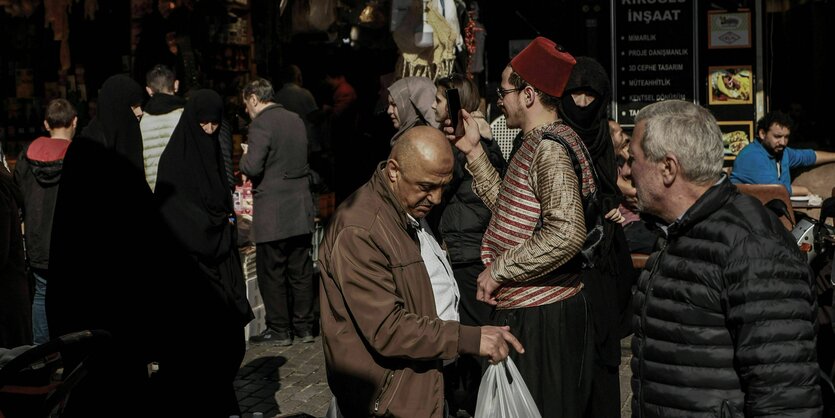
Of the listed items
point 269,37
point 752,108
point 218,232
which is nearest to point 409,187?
point 218,232

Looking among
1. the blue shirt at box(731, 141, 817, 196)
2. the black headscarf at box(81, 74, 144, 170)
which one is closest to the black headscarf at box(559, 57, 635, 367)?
the black headscarf at box(81, 74, 144, 170)

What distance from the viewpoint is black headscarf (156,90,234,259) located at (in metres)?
6.54

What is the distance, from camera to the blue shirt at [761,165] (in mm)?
10820

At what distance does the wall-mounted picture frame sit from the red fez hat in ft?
25.8

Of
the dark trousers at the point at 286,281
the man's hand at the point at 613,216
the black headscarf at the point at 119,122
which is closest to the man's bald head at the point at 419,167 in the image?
the man's hand at the point at 613,216

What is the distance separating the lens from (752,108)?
11984 millimetres

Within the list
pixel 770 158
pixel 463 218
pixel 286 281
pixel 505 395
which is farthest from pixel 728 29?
pixel 505 395

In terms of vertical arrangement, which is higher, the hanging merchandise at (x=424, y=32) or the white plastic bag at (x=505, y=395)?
the hanging merchandise at (x=424, y=32)

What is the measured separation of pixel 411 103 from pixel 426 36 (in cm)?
207

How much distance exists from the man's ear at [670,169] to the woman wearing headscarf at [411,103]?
13.3 feet

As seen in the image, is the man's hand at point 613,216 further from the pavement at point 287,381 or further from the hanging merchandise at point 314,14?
the hanging merchandise at point 314,14

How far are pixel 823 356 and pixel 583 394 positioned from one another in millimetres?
3396

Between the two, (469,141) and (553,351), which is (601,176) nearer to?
(469,141)

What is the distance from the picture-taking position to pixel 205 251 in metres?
6.66
